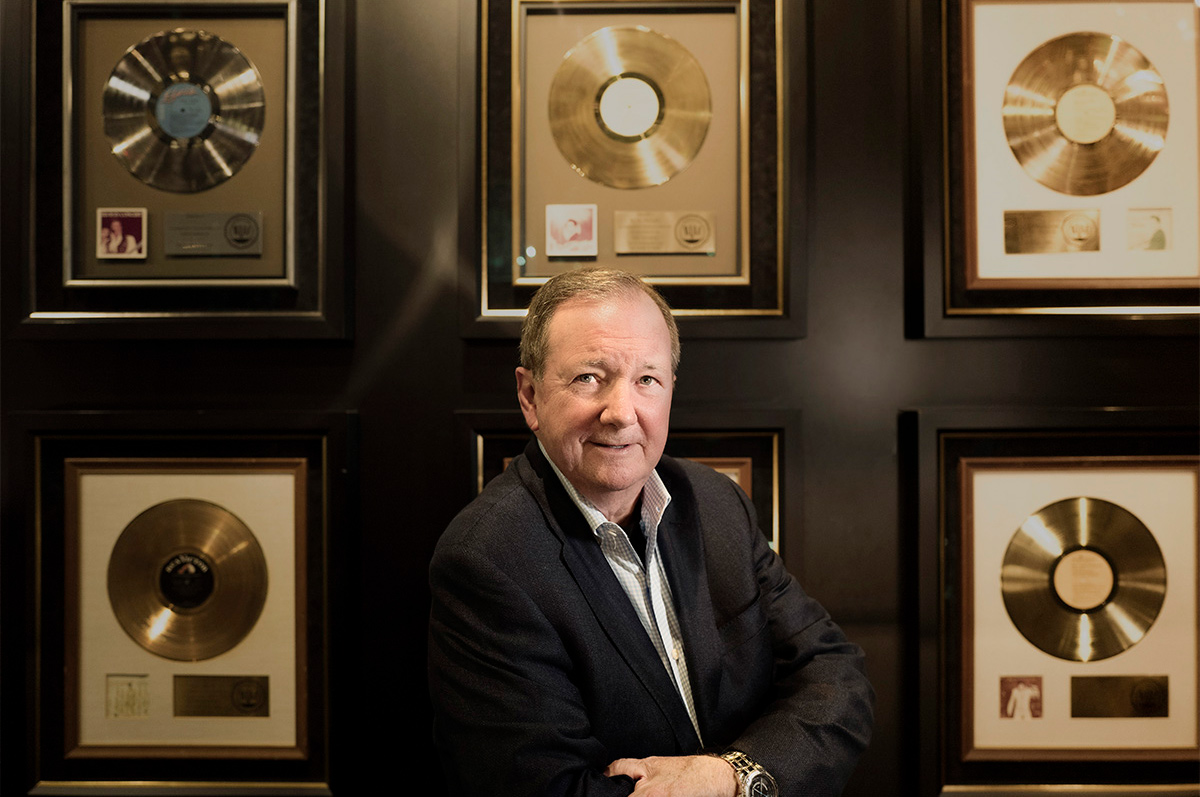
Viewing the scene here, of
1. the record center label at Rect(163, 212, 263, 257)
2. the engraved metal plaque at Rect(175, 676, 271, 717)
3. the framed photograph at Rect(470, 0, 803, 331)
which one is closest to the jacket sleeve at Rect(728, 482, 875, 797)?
the framed photograph at Rect(470, 0, 803, 331)

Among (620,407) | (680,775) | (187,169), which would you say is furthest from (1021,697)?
(187,169)

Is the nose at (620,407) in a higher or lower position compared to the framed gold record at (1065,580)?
higher

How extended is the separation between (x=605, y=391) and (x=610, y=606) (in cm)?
35

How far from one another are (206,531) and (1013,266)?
5.88 ft

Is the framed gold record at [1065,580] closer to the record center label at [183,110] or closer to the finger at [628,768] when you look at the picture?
the finger at [628,768]

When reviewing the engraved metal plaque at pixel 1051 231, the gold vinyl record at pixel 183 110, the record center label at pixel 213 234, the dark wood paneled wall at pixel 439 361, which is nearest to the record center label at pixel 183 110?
the gold vinyl record at pixel 183 110

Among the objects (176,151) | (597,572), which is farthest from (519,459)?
(176,151)

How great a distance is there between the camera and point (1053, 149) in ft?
5.27

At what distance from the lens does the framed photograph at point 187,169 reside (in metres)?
1.58

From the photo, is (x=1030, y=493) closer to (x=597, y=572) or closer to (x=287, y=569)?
(x=597, y=572)

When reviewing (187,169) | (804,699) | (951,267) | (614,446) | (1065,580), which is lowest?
(804,699)

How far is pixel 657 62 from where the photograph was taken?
1591 mm

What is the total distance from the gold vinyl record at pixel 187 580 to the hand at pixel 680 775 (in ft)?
2.92

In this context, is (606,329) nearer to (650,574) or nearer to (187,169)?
(650,574)
